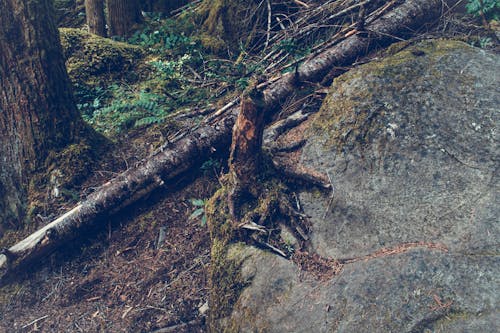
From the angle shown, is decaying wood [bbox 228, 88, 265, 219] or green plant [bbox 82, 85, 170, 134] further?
green plant [bbox 82, 85, 170, 134]

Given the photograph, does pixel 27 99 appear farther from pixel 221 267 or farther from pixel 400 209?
pixel 400 209

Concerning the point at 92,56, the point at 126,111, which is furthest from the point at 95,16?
the point at 126,111

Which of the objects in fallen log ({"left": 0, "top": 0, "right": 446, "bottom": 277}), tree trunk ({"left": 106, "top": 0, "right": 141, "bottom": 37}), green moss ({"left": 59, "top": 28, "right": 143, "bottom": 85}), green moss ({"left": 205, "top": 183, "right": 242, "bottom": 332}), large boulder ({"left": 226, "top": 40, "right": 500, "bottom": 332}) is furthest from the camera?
tree trunk ({"left": 106, "top": 0, "right": 141, "bottom": 37})

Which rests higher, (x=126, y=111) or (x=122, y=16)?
(x=122, y=16)

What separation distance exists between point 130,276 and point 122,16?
496 centimetres

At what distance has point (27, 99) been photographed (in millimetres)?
4777

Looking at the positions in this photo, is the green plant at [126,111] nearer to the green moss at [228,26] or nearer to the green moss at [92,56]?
the green moss at [92,56]

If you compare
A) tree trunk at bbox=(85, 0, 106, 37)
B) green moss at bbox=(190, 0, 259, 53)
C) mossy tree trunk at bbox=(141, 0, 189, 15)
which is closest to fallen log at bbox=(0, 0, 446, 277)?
green moss at bbox=(190, 0, 259, 53)

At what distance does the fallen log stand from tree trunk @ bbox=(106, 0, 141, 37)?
353cm

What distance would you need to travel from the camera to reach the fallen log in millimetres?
4531

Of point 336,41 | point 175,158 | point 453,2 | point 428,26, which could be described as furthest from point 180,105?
point 453,2

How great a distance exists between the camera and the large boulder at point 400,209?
10.1ft

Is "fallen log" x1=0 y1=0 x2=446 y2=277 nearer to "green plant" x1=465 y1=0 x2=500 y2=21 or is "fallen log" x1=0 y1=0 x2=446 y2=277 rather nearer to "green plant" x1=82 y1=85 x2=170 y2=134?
"green plant" x1=465 y1=0 x2=500 y2=21

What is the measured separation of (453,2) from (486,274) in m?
4.39
